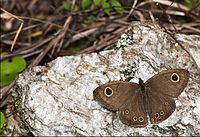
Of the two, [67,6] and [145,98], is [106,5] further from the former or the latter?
[145,98]

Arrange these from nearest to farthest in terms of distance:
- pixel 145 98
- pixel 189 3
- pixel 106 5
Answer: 1. pixel 145 98
2. pixel 106 5
3. pixel 189 3

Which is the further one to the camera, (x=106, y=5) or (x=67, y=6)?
(x=67, y=6)

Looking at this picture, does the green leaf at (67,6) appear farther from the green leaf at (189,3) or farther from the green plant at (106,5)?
the green leaf at (189,3)

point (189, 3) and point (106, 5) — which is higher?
point (106, 5)

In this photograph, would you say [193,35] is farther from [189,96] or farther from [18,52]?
[18,52]

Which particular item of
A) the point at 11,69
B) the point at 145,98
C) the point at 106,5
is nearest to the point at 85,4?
the point at 106,5

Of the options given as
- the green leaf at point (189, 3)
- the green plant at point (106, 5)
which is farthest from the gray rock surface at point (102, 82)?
the green leaf at point (189, 3)

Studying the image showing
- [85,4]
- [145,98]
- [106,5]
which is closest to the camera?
[145,98]

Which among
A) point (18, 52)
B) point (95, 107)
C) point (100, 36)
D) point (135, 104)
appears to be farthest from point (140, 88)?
point (18, 52)
